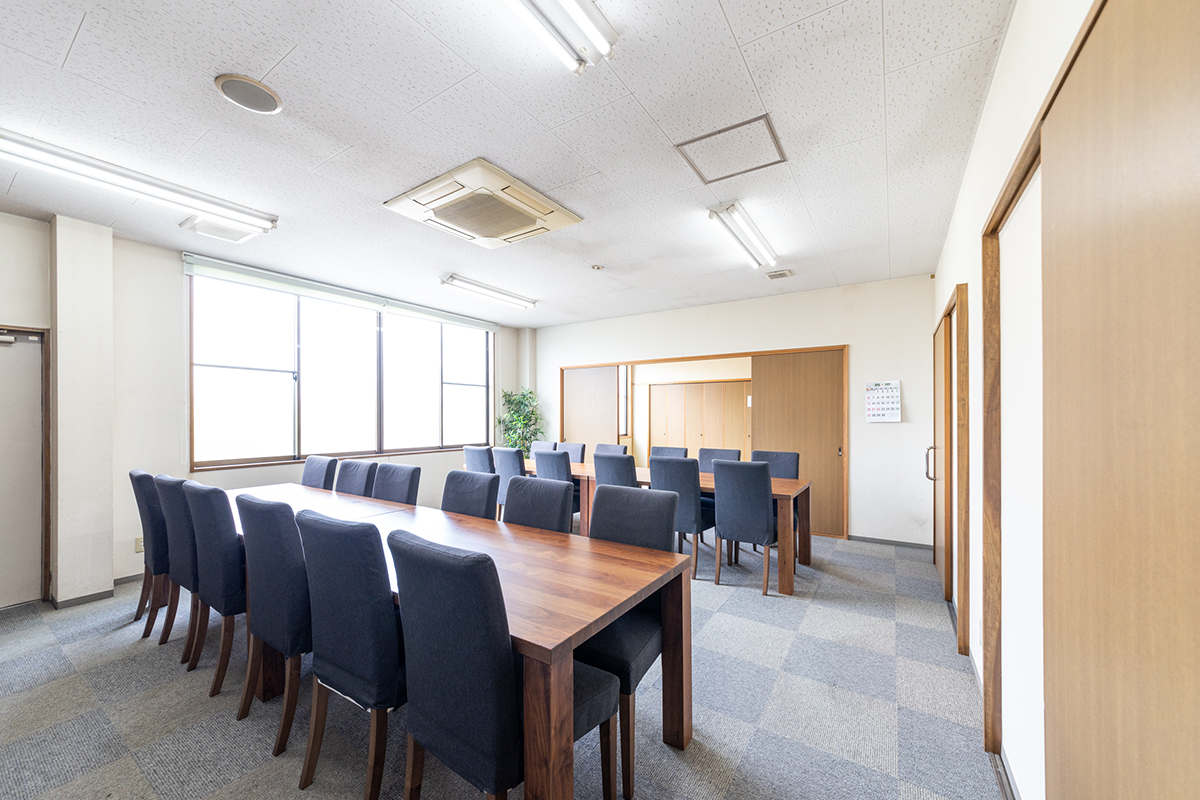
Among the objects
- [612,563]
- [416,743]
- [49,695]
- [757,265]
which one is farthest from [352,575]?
[757,265]

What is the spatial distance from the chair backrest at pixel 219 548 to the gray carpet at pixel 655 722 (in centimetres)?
45

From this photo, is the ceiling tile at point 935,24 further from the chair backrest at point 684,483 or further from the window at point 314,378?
the window at point 314,378

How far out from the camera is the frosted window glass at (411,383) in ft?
18.2

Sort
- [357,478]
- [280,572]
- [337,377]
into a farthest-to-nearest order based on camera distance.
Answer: [337,377], [357,478], [280,572]

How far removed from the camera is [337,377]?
16.5 ft

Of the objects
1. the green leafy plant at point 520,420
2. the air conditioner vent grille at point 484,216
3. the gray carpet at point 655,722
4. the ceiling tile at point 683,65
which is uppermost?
the ceiling tile at point 683,65

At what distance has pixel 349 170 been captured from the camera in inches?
101

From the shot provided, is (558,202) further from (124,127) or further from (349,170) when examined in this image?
(124,127)

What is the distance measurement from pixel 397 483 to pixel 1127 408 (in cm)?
343

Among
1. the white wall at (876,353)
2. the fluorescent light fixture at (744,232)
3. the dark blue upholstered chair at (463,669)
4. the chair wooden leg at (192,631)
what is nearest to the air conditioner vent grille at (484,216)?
the fluorescent light fixture at (744,232)

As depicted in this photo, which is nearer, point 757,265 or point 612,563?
point 612,563

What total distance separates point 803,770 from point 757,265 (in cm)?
344

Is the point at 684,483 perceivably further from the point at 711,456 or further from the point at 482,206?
the point at 482,206

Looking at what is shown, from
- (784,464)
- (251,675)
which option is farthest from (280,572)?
(784,464)
